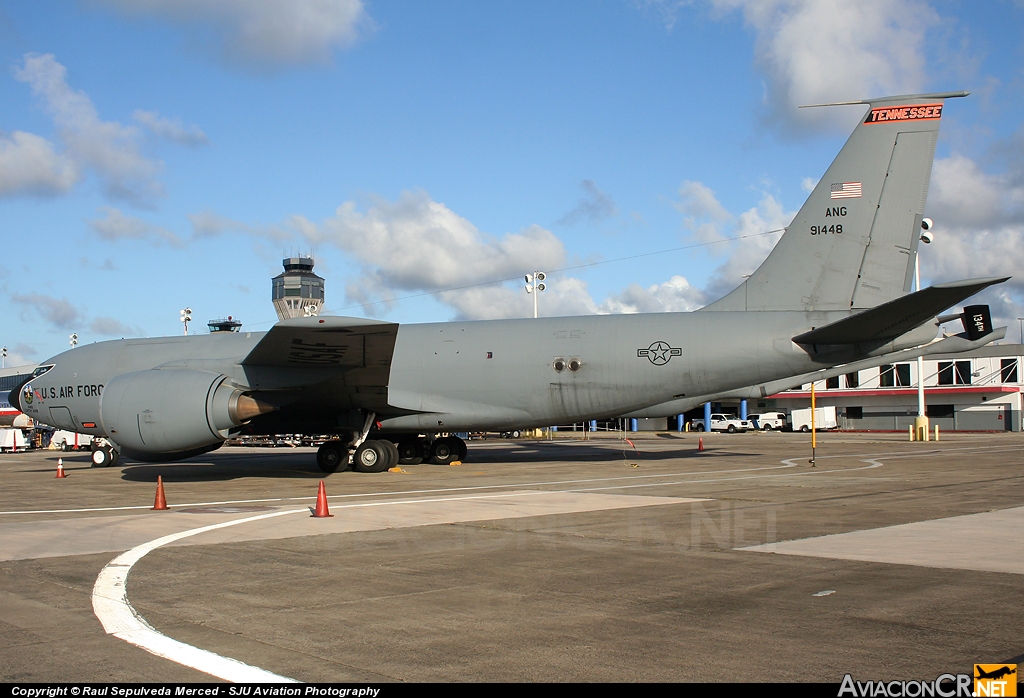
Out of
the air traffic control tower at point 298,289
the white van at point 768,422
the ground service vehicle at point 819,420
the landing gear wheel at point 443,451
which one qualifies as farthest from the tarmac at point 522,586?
the air traffic control tower at point 298,289

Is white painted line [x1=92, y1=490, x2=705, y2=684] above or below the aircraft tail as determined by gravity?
below

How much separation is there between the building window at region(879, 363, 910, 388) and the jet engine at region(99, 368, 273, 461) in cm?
6408

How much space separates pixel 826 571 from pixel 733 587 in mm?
1230

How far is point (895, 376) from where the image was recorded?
2781 inches

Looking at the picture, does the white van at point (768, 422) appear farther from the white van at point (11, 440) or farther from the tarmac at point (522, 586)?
the tarmac at point (522, 586)

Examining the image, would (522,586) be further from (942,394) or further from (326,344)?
(942,394)

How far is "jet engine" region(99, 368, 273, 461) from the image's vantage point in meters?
18.6

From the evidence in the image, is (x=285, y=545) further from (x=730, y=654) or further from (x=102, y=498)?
(x=102, y=498)

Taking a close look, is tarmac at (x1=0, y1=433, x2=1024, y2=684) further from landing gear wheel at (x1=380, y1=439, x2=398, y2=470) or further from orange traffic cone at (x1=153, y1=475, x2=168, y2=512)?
landing gear wheel at (x1=380, y1=439, x2=398, y2=470)

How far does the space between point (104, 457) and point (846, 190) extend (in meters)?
23.4

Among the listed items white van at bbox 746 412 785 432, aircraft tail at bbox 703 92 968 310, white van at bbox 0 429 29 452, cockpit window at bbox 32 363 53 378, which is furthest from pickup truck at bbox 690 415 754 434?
cockpit window at bbox 32 363 53 378

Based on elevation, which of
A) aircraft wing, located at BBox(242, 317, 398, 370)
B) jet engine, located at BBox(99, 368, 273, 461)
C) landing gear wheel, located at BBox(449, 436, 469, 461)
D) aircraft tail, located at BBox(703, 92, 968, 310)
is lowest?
landing gear wheel, located at BBox(449, 436, 469, 461)

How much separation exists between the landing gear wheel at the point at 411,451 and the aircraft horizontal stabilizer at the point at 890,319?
40.2ft

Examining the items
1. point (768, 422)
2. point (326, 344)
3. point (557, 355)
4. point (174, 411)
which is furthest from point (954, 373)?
point (174, 411)
